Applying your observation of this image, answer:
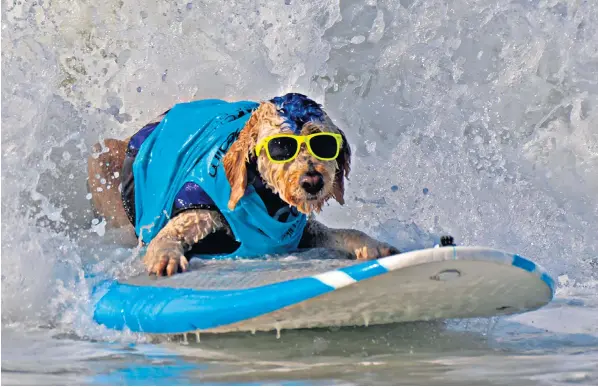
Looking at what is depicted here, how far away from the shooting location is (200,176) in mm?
5598

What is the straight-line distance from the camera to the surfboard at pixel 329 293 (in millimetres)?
4156

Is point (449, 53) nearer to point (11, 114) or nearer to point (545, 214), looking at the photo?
point (545, 214)

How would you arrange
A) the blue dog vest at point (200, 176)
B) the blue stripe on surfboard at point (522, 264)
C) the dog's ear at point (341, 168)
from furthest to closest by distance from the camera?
the blue dog vest at point (200, 176) → the dog's ear at point (341, 168) → the blue stripe on surfboard at point (522, 264)

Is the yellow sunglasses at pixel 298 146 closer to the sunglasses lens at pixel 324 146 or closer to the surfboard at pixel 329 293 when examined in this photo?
the sunglasses lens at pixel 324 146

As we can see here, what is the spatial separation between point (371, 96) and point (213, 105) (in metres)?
3.44

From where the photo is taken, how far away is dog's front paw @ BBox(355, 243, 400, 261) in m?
5.27

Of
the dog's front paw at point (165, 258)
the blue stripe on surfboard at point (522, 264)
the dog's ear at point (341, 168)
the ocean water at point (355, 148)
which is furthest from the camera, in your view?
the dog's ear at point (341, 168)

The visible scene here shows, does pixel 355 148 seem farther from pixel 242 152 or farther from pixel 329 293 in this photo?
pixel 329 293

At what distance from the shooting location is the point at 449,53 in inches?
372

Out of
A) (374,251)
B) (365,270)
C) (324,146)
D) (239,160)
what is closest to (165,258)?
(239,160)

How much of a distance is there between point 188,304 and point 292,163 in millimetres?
930

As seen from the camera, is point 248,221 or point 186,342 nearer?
point 186,342

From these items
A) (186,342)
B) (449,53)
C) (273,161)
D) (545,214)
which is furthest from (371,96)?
(186,342)

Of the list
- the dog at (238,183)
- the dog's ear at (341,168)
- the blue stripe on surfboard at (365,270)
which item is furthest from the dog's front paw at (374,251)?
the blue stripe on surfboard at (365,270)
